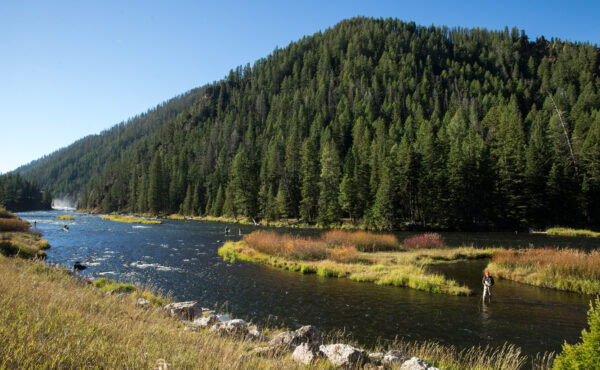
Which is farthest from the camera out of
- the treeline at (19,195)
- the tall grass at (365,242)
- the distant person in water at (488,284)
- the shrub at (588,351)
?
the treeline at (19,195)

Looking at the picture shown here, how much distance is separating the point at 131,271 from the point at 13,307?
2118 centimetres

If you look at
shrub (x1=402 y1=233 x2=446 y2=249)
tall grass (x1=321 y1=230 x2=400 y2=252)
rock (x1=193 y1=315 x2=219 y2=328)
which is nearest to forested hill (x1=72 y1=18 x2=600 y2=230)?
shrub (x1=402 y1=233 x2=446 y2=249)

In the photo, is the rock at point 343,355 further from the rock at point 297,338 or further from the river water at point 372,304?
the river water at point 372,304

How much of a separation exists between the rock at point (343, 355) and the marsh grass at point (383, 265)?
1455 centimetres

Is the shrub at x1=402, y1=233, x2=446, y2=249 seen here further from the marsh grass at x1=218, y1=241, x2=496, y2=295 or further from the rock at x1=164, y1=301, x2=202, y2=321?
the rock at x1=164, y1=301, x2=202, y2=321

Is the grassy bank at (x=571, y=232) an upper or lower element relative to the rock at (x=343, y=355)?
lower

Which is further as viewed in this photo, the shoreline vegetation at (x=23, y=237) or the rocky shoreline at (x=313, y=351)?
the shoreline vegetation at (x=23, y=237)

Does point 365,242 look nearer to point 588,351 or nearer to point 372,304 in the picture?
point 372,304

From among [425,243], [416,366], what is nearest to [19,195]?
[425,243]

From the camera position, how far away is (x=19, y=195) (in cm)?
15650

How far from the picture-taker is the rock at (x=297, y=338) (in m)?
8.39

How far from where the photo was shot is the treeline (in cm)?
14988

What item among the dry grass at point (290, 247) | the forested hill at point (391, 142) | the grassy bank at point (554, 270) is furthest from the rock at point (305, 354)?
the forested hill at point (391, 142)

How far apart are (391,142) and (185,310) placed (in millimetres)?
81688
